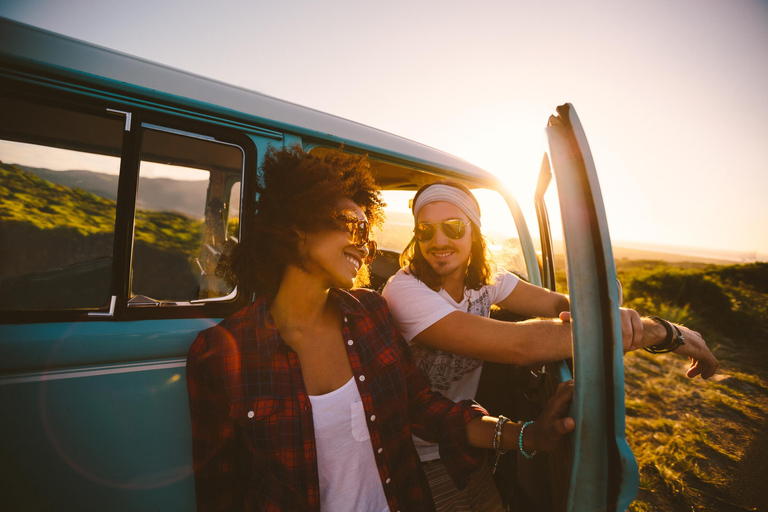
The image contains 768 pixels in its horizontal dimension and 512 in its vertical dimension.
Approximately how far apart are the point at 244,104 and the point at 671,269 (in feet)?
38.1

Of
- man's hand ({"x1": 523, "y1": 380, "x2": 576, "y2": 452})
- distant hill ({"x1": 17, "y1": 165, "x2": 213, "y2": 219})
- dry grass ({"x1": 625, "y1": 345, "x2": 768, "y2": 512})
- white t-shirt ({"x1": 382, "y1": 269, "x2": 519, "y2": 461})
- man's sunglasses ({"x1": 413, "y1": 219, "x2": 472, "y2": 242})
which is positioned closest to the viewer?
man's hand ({"x1": 523, "y1": 380, "x2": 576, "y2": 452})

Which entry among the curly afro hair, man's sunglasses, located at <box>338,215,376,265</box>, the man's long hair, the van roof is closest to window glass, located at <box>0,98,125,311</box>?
the van roof

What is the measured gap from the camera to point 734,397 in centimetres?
449

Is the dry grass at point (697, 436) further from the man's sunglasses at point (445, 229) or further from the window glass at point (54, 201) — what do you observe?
the window glass at point (54, 201)

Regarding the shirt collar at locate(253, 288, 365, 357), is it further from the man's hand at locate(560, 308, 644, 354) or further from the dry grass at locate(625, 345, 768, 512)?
the dry grass at locate(625, 345, 768, 512)

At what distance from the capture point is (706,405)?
13.8 ft

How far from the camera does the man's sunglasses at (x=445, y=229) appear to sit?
1699 millimetres

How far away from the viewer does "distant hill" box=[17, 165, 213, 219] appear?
4.55 feet

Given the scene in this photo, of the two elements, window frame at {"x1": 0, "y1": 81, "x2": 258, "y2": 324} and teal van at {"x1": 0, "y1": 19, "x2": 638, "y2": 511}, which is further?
window frame at {"x1": 0, "y1": 81, "x2": 258, "y2": 324}

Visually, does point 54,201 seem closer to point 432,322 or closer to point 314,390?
point 314,390

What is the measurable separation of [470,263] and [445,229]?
1.10 ft

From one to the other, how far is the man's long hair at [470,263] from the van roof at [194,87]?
36 cm

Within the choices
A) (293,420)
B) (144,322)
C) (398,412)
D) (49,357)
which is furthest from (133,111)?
(398,412)

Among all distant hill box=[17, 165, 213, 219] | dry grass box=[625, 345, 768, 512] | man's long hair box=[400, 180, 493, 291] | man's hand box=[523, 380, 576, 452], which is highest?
distant hill box=[17, 165, 213, 219]
